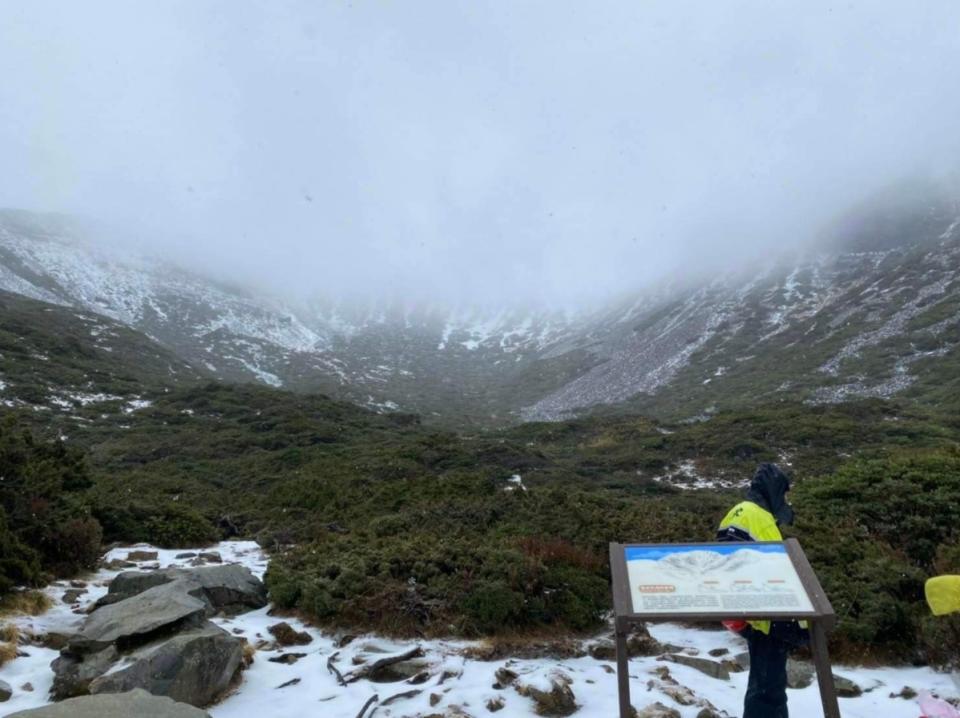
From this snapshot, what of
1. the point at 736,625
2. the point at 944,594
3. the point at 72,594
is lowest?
the point at 736,625

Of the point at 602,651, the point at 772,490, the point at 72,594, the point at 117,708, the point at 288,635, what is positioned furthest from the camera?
the point at 72,594

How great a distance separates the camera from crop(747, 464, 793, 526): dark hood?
16.5 ft

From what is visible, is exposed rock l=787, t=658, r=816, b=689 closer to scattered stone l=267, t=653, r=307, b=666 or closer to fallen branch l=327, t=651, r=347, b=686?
fallen branch l=327, t=651, r=347, b=686

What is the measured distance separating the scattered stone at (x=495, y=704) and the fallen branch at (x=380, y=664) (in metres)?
1.15

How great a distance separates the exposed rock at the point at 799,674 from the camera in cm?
561

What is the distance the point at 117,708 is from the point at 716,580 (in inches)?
165

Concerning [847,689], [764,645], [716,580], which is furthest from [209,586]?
[847,689]

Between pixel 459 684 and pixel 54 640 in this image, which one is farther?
pixel 54 640

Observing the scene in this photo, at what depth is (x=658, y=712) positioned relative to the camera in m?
4.92

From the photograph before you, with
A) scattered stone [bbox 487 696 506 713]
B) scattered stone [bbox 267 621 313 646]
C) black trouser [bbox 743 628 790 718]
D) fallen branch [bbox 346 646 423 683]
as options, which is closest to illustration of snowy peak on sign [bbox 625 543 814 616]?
black trouser [bbox 743 628 790 718]

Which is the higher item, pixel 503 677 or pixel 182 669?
pixel 182 669

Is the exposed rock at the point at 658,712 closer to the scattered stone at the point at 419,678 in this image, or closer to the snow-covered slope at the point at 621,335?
the scattered stone at the point at 419,678

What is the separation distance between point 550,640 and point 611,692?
1.21m

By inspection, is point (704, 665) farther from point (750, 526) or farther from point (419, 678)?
point (419, 678)
